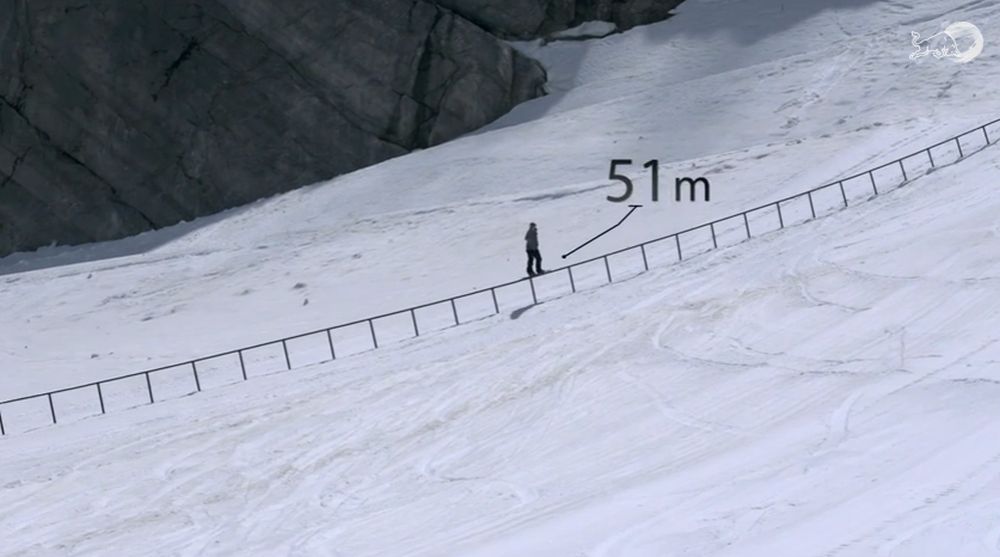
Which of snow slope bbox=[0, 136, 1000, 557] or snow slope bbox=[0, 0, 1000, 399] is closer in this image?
snow slope bbox=[0, 136, 1000, 557]

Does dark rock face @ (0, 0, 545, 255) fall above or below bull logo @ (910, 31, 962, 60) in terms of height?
above

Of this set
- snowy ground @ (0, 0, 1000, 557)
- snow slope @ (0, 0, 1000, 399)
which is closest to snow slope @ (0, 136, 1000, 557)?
snowy ground @ (0, 0, 1000, 557)

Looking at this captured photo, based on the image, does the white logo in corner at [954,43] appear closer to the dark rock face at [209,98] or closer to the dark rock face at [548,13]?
the dark rock face at [548,13]

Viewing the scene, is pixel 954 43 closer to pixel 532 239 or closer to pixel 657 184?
pixel 657 184

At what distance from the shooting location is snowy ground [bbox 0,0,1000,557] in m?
15.5

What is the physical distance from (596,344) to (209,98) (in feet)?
80.1

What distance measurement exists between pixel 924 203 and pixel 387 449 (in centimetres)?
1346

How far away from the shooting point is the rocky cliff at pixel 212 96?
44.3 m

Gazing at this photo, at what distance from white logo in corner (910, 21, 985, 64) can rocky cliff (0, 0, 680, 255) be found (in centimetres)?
1099

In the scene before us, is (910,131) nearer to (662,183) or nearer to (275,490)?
(662,183)

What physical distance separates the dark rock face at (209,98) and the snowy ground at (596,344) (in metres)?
1.30

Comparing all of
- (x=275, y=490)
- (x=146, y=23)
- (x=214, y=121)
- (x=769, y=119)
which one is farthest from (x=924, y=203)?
(x=146, y=23)

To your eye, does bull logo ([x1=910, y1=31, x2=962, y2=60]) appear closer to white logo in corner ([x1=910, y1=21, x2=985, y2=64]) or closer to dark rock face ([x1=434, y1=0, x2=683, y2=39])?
white logo in corner ([x1=910, y1=21, x2=985, y2=64])

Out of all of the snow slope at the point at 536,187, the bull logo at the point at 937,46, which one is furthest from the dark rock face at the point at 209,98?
the bull logo at the point at 937,46
